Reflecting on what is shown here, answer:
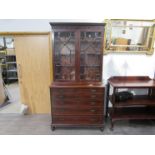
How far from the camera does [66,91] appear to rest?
2.34 metres

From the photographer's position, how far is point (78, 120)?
245 cm

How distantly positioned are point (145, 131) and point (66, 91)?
164 centimetres

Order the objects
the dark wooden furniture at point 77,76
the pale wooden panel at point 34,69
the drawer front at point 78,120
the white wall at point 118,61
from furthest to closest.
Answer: the pale wooden panel at point 34,69, the white wall at point 118,61, the drawer front at point 78,120, the dark wooden furniture at point 77,76

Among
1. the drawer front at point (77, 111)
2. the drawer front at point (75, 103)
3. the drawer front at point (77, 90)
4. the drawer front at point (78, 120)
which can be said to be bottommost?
the drawer front at point (78, 120)

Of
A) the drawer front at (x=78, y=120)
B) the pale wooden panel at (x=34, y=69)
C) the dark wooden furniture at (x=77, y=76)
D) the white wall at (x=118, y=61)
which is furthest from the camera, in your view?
the pale wooden panel at (x=34, y=69)

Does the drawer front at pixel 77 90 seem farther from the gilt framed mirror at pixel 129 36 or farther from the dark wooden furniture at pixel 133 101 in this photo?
the gilt framed mirror at pixel 129 36

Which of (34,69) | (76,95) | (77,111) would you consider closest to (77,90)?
(76,95)

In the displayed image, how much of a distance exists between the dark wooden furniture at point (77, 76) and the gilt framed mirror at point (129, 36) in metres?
0.34

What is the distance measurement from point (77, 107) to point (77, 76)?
547 mm

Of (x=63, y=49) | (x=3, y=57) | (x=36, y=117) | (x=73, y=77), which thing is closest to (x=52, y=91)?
(x=73, y=77)

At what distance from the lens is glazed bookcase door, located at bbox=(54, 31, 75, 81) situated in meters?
2.36

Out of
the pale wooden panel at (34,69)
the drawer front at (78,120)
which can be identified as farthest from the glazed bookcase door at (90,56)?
the pale wooden panel at (34,69)

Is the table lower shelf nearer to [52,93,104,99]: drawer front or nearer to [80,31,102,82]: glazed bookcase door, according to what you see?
[52,93,104,99]: drawer front

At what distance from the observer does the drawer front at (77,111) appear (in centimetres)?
240
